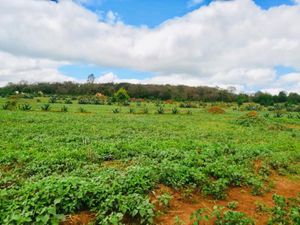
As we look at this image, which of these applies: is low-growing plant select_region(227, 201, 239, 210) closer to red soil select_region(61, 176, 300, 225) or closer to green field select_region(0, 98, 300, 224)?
red soil select_region(61, 176, 300, 225)

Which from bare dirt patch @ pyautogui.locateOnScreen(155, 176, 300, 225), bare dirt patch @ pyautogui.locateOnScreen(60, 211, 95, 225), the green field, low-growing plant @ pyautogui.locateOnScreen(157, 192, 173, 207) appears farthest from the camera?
low-growing plant @ pyautogui.locateOnScreen(157, 192, 173, 207)

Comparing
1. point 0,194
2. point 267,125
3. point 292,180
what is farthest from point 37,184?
point 267,125

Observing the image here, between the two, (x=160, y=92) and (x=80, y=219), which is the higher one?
(x=160, y=92)

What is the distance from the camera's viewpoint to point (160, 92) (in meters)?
60.8

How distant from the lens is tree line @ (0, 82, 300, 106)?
57.0 m

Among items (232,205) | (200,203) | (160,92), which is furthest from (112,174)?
(160,92)

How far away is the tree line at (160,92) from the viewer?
5697 centimetres

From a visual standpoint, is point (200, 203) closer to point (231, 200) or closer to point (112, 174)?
point (231, 200)

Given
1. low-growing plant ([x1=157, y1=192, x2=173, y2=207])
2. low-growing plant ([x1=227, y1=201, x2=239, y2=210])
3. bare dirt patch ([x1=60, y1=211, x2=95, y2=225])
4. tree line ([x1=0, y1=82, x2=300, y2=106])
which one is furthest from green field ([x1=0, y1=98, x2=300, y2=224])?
tree line ([x1=0, y1=82, x2=300, y2=106])

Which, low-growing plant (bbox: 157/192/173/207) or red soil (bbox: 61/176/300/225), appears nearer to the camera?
red soil (bbox: 61/176/300/225)

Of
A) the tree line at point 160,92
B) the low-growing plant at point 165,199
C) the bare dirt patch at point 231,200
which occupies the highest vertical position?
the tree line at point 160,92

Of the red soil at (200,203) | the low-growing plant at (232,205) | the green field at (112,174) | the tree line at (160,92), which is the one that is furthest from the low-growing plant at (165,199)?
the tree line at (160,92)

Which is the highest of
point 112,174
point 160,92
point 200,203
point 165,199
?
point 160,92

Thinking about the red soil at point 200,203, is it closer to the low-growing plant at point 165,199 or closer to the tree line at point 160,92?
the low-growing plant at point 165,199
